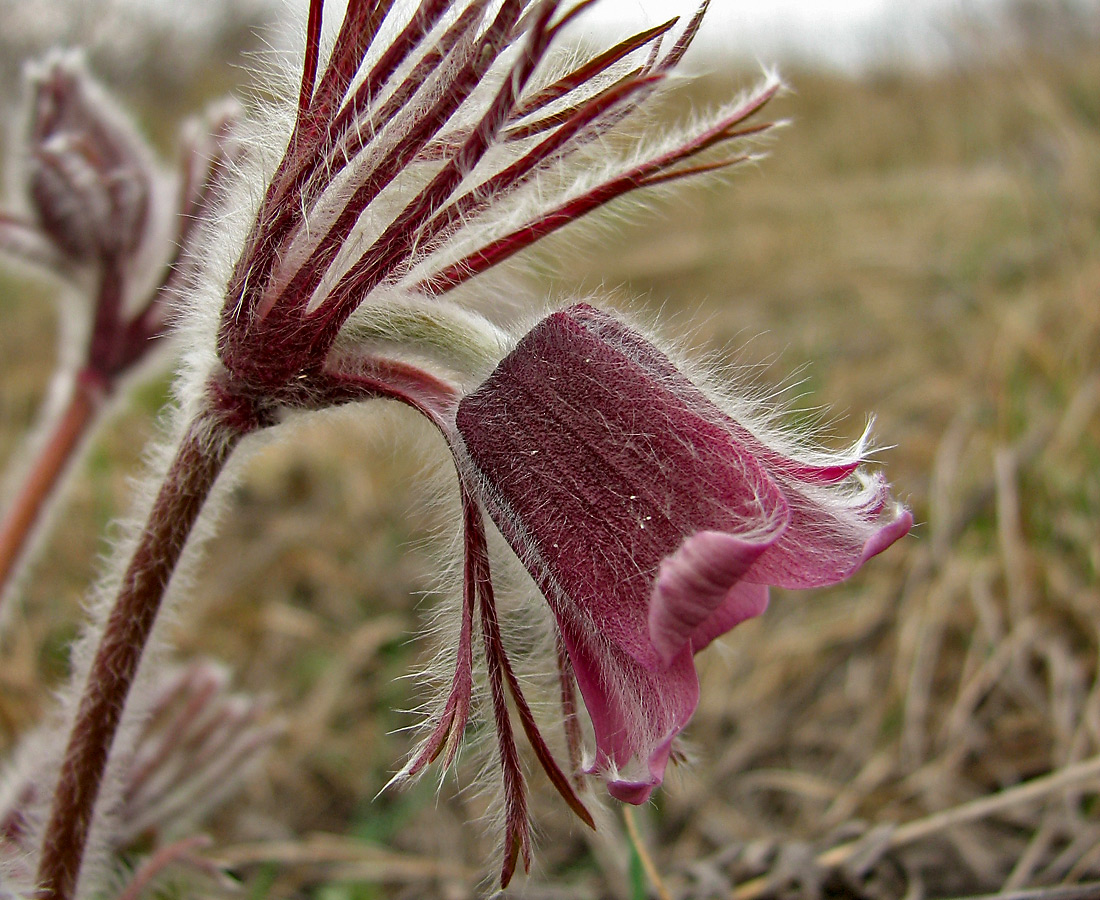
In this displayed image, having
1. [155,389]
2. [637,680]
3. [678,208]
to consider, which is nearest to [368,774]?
[637,680]

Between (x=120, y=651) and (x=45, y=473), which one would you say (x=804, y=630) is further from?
(x=45, y=473)

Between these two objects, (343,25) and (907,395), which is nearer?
(343,25)

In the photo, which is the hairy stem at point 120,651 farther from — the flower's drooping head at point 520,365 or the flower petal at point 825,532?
the flower petal at point 825,532

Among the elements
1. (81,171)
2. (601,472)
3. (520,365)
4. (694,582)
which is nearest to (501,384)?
(520,365)

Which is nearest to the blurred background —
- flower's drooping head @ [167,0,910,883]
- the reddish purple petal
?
flower's drooping head @ [167,0,910,883]

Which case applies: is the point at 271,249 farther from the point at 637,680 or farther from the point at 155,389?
the point at 155,389

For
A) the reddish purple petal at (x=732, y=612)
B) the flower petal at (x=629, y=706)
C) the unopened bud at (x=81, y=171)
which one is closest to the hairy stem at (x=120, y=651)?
the flower petal at (x=629, y=706)

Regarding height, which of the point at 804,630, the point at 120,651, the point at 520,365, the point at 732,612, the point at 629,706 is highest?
the point at 520,365
